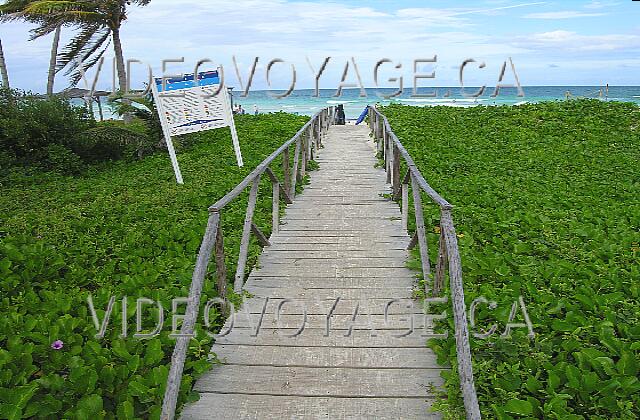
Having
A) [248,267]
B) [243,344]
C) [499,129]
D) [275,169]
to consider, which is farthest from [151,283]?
[499,129]

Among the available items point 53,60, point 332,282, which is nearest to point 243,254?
point 332,282

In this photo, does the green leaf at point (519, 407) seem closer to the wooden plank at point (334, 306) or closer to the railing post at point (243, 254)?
the wooden plank at point (334, 306)

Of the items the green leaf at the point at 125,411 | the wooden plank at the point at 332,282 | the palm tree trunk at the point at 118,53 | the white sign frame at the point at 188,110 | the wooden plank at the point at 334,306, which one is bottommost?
the wooden plank at the point at 334,306

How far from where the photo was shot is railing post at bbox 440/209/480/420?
2.75 metres

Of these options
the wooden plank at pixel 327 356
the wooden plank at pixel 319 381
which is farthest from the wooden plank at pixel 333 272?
the wooden plank at pixel 319 381

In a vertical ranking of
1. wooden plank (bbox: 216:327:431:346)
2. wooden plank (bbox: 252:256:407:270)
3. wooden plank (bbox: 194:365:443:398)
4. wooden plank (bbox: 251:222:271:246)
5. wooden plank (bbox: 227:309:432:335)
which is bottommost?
wooden plank (bbox: 194:365:443:398)

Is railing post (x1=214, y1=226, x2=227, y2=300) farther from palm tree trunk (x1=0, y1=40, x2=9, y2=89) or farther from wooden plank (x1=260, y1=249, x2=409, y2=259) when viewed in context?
palm tree trunk (x1=0, y1=40, x2=9, y2=89)

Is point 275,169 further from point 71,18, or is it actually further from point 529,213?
point 71,18

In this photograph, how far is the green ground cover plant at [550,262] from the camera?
311 centimetres

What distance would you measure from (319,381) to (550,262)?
2852 millimetres

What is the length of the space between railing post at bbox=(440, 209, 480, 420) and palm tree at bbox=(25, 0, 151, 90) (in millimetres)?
13955

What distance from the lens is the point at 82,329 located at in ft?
12.8

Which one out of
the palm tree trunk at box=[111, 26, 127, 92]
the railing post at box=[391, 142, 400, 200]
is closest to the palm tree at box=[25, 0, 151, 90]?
the palm tree trunk at box=[111, 26, 127, 92]

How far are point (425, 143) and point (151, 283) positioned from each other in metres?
8.50
